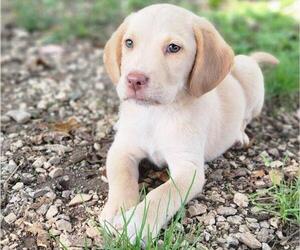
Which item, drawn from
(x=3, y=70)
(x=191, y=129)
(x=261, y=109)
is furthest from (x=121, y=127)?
(x=3, y=70)

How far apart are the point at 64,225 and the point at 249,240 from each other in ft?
3.03

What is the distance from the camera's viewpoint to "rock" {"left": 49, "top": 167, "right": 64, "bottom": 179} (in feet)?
11.1

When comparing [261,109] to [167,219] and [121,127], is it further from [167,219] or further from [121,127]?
[167,219]

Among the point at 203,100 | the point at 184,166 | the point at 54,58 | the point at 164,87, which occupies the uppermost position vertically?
the point at 164,87

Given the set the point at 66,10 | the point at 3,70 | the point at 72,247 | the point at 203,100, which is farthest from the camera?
the point at 66,10

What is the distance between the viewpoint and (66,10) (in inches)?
246

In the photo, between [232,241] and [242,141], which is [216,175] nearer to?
[242,141]

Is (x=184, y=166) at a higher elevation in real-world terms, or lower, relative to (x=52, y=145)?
higher

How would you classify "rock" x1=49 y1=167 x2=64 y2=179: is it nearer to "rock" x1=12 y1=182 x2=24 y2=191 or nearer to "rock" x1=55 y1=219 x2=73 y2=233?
"rock" x1=12 y1=182 x2=24 y2=191

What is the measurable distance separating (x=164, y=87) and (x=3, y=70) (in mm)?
2416

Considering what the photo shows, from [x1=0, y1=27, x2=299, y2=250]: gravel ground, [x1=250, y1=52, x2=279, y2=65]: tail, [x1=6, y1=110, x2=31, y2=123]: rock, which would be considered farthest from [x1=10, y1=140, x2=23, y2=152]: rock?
[x1=250, y1=52, x2=279, y2=65]: tail

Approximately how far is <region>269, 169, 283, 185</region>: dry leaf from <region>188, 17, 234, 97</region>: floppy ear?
26.8 inches

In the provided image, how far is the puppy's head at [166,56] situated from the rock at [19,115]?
1.10 metres

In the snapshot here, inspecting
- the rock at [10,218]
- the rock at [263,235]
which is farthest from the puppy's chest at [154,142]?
the rock at [10,218]
